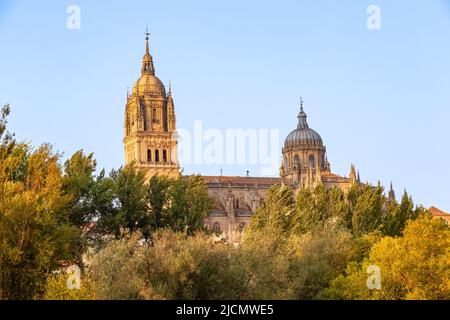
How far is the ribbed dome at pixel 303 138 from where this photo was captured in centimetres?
17438

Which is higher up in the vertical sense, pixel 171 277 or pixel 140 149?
pixel 140 149

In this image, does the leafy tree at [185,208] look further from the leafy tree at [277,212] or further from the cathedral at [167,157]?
the cathedral at [167,157]

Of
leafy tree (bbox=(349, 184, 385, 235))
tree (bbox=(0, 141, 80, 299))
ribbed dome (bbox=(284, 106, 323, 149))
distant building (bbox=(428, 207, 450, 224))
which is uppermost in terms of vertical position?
ribbed dome (bbox=(284, 106, 323, 149))

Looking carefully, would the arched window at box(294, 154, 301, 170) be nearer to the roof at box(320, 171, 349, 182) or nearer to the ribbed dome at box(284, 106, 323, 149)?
the ribbed dome at box(284, 106, 323, 149)

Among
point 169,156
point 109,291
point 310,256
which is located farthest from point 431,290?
point 169,156

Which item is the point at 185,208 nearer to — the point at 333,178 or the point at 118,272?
the point at 118,272

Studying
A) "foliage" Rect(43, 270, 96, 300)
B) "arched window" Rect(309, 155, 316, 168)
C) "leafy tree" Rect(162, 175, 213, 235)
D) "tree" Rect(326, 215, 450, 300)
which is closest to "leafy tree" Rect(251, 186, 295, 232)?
"leafy tree" Rect(162, 175, 213, 235)

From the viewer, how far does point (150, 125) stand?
15250 centimetres

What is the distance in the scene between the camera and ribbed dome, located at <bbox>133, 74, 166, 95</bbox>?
153625 mm

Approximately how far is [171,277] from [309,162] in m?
122

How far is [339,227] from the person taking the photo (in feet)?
251

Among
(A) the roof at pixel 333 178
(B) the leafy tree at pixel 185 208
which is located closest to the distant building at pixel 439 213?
(A) the roof at pixel 333 178

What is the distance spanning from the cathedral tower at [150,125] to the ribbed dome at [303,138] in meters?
27.6
